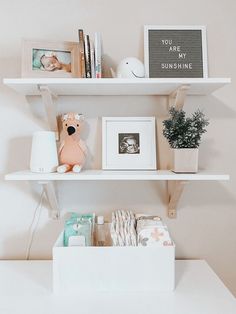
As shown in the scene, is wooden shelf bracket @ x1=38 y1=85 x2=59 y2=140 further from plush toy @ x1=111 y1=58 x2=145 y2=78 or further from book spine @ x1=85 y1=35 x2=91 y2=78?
plush toy @ x1=111 y1=58 x2=145 y2=78

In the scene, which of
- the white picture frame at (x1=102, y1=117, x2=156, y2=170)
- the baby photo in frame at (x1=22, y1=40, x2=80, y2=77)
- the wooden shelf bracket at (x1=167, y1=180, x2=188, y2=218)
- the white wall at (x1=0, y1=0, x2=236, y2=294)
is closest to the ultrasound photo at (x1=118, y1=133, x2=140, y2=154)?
the white picture frame at (x1=102, y1=117, x2=156, y2=170)

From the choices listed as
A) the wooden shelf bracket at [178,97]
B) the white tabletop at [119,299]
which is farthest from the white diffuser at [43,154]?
the wooden shelf bracket at [178,97]

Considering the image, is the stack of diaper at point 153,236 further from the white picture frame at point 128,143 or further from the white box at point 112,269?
the white picture frame at point 128,143

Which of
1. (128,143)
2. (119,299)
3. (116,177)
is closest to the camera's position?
(119,299)

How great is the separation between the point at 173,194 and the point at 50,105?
63cm

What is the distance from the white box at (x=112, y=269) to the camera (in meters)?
1.01

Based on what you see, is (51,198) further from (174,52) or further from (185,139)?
(174,52)

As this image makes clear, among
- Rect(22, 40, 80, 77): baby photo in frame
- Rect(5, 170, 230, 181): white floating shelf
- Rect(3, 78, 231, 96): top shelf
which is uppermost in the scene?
Rect(22, 40, 80, 77): baby photo in frame

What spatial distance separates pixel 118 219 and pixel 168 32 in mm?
836

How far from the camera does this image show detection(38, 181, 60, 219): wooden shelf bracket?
121 centimetres

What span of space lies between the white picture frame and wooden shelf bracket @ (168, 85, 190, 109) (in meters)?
0.12

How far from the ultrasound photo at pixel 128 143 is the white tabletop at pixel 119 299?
538mm

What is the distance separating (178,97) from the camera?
1193mm

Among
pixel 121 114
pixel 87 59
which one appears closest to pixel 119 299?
pixel 121 114
